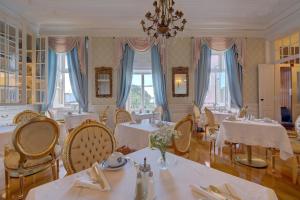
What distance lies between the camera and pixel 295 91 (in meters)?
7.59

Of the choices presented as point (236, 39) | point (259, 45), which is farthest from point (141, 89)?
point (259, 45)

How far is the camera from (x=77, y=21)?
6227mm

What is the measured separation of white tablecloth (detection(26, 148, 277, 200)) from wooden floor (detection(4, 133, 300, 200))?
6.07ft

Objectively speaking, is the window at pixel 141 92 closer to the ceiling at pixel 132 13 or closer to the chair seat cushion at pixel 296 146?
the ceiling at pixel 132 13

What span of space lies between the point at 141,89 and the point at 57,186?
5936 millimetres

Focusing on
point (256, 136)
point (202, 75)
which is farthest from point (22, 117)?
point (202, 75)

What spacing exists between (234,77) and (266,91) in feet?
4.01

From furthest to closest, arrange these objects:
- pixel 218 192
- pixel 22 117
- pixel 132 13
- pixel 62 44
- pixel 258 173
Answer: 1. pixel 62 44
2. pixel 132 13
3. pixel 22 117
4. pixel 258 173
5. pixel 218 192

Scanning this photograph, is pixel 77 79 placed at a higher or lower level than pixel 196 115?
higher

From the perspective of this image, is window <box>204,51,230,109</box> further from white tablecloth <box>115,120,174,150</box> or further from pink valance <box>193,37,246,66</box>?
white tablecloth <box>115,120,174,150</box>

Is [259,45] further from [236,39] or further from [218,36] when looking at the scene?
[218,36]

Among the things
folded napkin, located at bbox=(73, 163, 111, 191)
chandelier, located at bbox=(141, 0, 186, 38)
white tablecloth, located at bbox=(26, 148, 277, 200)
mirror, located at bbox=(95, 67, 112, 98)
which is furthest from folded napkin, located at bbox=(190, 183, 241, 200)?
mirror, located at bbox=(95, 67, 112, 98)

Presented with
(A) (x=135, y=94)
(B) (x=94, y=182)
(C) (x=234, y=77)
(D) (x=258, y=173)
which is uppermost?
(C) (x=234, y=77)

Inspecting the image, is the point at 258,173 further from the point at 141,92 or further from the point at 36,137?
the point at 141,92
